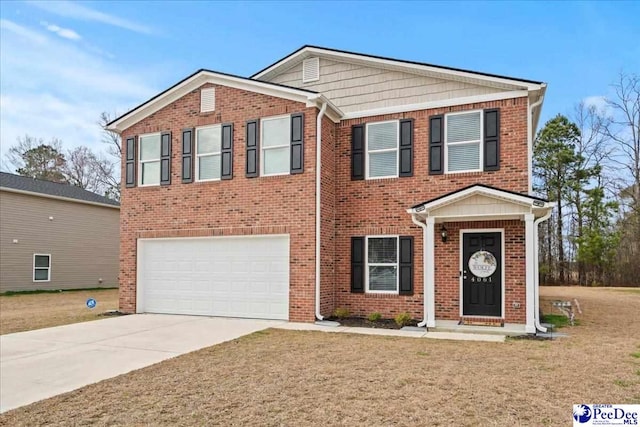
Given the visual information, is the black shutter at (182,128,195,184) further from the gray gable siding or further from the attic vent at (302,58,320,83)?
the attic vent at (302,58,320,83)

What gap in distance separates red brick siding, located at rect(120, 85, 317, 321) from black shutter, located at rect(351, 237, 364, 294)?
1262mm

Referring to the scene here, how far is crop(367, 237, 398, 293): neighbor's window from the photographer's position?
38.5ft

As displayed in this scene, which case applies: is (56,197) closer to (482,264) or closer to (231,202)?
(231,202)

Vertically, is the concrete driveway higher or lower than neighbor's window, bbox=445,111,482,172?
lower

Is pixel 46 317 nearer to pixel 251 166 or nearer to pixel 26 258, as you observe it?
pixel 251 166

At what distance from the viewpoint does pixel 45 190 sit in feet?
75.4

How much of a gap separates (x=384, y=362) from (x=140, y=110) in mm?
10375

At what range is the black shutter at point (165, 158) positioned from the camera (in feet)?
44.0

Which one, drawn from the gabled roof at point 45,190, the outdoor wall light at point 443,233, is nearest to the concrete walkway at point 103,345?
the outdoor wall light at point 443,233

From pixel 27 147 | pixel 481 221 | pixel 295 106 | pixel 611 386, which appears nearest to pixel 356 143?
pixel 295 106

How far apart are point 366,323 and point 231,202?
4.62 metres

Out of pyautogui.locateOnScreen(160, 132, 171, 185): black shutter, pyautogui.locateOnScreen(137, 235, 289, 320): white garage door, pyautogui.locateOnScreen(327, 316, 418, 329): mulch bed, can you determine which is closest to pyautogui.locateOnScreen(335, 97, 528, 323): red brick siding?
pyautogui.locateOnScreen(327, 316, 418, 329): mulch bed

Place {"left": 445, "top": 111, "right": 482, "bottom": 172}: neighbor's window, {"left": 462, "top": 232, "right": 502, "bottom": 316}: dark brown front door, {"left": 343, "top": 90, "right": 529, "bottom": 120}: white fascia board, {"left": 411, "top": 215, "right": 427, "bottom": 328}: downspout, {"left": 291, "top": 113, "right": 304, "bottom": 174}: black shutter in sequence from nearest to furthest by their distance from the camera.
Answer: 1. {"left": 411, "top": 215, "right": 427, "bottom": 328}: downspout
2. {"left": 462, "top": 232, "right": 502, "bottom": 316}: dark brown front door
3. {"left": 343, "top": 90, "right": 529, "bottom": 120}: white fascia board
4. {"left": 445, "top": 111, "right": 482, "bottom": 172}: neighbor's window
5. {"left": 291, "top": 113, "right": 304, "bottom": 174}: black shutter

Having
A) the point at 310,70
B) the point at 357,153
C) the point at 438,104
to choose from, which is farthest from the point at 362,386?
the point at 310,70
